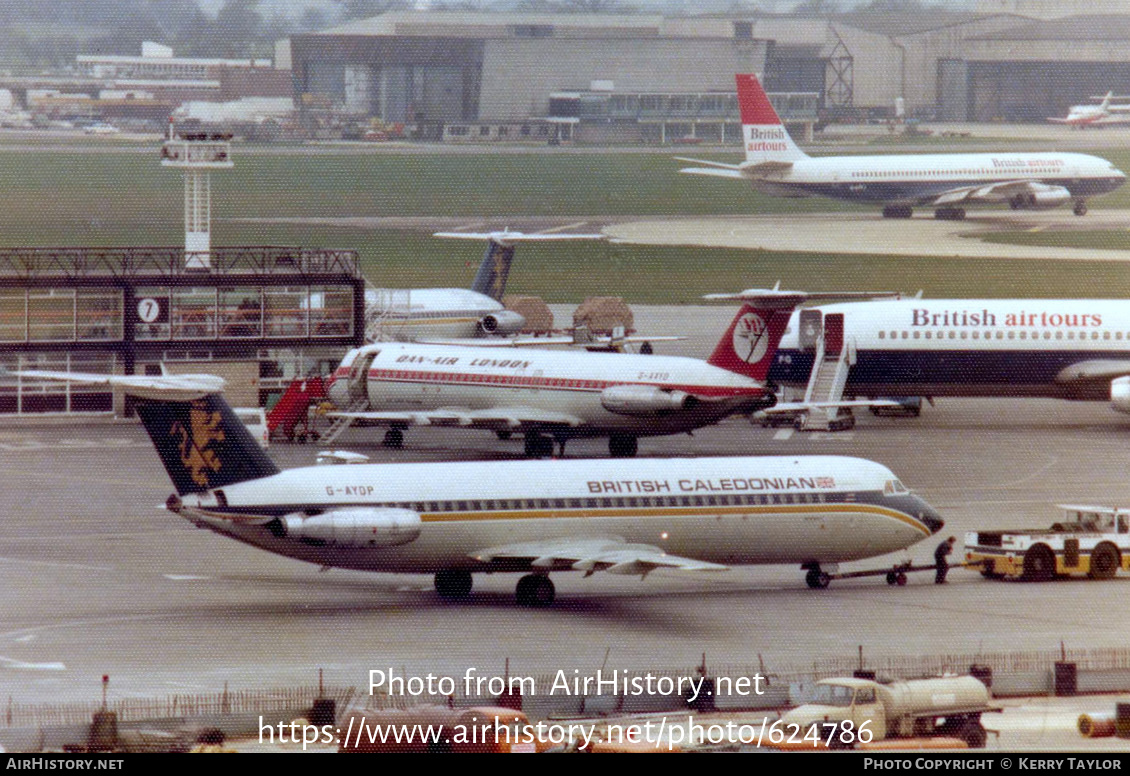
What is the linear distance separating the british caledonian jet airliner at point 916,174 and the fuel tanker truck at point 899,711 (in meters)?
98.2

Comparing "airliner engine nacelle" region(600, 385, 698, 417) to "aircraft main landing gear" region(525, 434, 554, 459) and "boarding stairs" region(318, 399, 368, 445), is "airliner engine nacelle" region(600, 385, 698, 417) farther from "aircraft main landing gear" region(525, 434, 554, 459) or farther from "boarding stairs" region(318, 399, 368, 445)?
"boarding stairs" region(318, 399, 368, 445)

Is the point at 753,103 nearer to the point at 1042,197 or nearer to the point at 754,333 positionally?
the point at 1042,197

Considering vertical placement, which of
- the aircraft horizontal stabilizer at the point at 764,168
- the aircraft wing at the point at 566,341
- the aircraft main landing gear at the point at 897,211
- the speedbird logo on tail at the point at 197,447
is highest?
the aircraft horizontal stabilizer at the point at 764,168

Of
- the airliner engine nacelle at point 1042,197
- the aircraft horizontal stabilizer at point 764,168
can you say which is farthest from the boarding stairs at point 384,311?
the airliner engine nacelle at point 1042,197

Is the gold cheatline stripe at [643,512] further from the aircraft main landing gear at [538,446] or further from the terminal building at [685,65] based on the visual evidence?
the terminal building at [685,65]

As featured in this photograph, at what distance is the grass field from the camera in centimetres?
11456

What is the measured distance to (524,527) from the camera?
133 feet

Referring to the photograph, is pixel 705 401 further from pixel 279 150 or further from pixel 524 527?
pixel 279 150

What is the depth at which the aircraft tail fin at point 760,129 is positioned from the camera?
124 metres

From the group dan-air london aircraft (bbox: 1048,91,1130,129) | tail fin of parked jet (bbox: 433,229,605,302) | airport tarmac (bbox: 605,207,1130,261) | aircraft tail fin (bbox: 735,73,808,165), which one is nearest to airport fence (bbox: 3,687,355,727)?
tail fin of parked jet (bbox: 433,229,605,302)

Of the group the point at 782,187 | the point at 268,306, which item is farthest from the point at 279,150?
the point at 268,306

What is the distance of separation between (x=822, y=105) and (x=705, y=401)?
3438 inches

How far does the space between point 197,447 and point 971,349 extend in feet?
126

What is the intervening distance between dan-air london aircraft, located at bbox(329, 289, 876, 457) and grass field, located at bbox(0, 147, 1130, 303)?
145 feet
